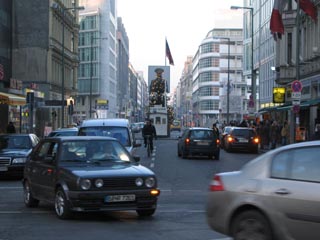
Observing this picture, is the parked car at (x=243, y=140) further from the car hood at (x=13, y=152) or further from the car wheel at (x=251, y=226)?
the car wheel at (x=251, y=226)

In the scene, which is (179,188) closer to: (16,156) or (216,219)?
(16,156)

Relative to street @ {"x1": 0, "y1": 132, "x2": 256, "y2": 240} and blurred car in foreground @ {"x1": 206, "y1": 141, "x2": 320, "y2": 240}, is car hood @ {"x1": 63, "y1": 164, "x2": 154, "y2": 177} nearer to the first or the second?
street @ {"x1": 0, "y1": 132, "x2": 256, "y2": 240}

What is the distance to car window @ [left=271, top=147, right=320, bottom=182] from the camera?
21.8 feet

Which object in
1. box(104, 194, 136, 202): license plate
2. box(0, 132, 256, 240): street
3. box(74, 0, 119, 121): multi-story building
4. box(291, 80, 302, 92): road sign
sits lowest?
box(0, 132, 256, 240): street

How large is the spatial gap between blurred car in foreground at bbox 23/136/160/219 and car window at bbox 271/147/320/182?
3525 millimetres

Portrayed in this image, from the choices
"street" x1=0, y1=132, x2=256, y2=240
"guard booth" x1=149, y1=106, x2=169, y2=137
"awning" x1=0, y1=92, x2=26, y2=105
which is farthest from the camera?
"guard booth" x1=149, y1=106, x2=169, y2=137

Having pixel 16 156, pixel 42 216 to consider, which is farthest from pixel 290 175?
pixel 16 156

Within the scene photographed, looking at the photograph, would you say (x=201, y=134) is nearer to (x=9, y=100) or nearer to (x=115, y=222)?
(x=9, y=100)

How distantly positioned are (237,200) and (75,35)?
72651 millimetres

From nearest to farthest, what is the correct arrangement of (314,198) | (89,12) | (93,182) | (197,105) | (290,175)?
(314,198) → (290,175) → (93,182) → (89,12) → (197,105)

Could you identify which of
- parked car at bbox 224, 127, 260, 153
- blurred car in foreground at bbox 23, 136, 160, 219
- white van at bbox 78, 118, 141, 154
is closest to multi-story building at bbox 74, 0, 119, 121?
parked car at bbox 224, 127, 260, 153

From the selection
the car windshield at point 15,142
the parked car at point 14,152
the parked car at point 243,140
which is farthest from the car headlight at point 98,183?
the parked car at point 243,140

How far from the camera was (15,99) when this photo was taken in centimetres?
3278

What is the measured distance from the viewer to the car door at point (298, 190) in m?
6.37
